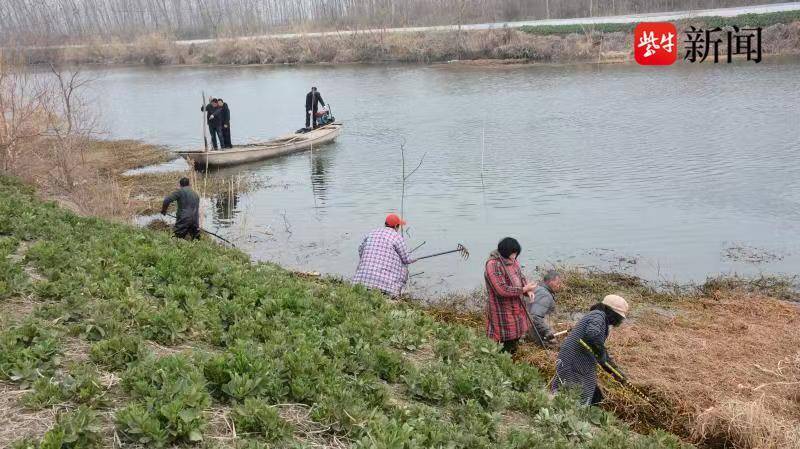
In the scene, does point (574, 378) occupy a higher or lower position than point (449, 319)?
higher

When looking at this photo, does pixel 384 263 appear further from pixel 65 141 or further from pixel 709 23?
pixel 709 23

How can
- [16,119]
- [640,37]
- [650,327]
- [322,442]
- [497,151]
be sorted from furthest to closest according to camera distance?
[640,37] < [497,151] < [16,119] < [650,327] < [322,442]

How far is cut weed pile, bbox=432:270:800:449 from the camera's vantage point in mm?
6766

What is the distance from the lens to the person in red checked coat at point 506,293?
7.73 meters

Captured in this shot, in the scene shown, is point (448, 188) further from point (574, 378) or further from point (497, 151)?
point (574, 378)

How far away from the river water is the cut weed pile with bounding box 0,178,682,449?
594 centimetres

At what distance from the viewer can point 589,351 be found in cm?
651

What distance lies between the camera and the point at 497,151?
23.7 metres

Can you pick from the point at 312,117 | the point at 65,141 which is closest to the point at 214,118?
the point at 312,117

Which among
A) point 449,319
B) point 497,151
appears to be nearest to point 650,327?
point 449,319

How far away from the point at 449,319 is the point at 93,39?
243ft

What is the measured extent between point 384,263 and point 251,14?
251 ft

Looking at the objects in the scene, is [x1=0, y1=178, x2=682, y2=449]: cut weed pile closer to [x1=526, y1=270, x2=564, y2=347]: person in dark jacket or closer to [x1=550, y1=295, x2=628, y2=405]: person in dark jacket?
[x1=550, y1=295, x2=628, y2=405]: person in dark jacket

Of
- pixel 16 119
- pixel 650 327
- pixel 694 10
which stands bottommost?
pixel 650 327
